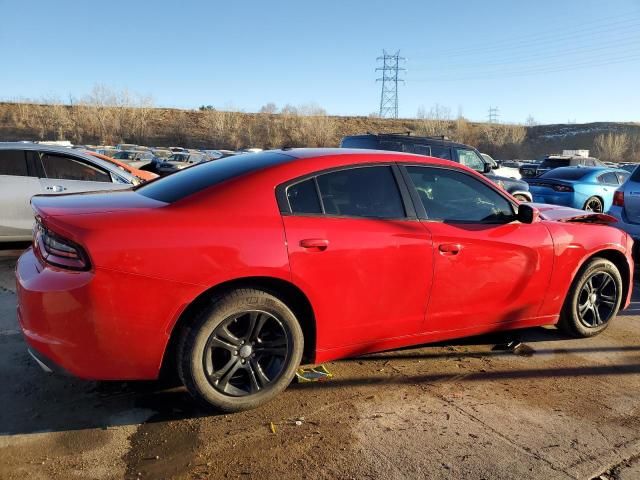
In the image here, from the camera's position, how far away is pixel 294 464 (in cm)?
261

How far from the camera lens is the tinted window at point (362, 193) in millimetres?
3301

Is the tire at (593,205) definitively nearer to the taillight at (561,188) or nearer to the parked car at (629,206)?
the taillight at (561,188)

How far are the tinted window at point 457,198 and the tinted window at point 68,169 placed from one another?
4.92 meters

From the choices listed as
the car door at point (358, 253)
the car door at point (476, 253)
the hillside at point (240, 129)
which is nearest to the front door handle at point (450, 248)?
the car door at point (476, 253)

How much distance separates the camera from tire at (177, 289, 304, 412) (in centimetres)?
286

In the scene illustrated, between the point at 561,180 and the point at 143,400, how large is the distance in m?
11.3

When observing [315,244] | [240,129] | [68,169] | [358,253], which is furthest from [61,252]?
[240,129]

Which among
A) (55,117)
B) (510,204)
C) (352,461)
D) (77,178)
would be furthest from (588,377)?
(55,117)

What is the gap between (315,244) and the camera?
307 centimetres

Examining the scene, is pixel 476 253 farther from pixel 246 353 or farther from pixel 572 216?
pixel 246 353

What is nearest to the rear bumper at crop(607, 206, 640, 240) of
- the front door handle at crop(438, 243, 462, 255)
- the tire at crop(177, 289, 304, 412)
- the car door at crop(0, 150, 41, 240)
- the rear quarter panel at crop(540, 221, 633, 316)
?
the rear quarter panel at crop(540, 221, 633, 316)

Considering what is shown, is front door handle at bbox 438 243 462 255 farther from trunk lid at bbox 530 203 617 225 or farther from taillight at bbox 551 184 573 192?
taillight at bbox 551 184 573 192

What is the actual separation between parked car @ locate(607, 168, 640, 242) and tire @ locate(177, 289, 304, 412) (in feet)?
20.3

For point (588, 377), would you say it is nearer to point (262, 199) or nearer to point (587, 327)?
point (587, 327)
